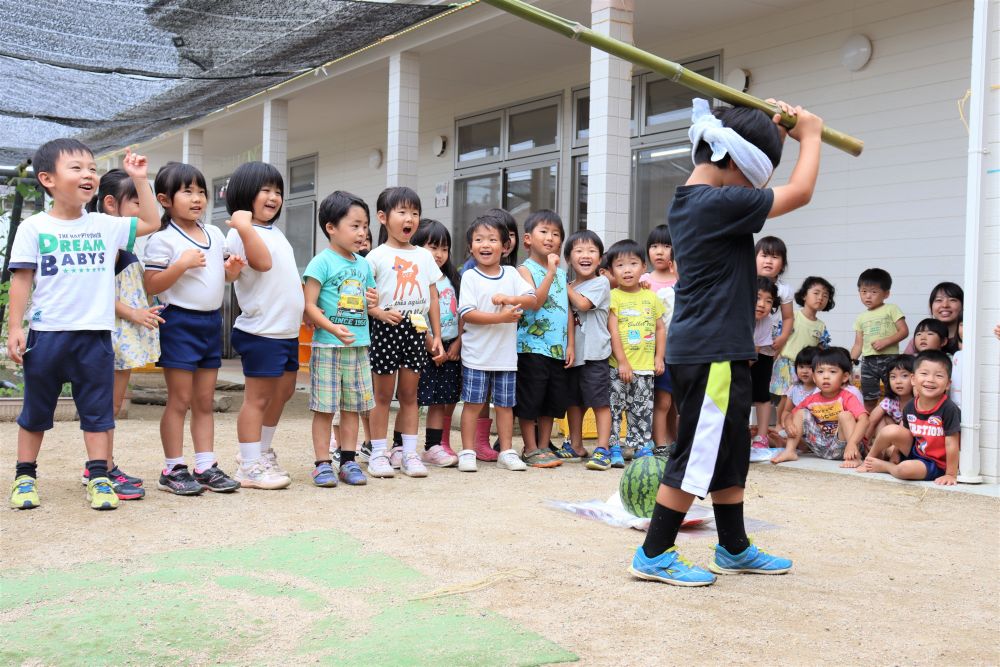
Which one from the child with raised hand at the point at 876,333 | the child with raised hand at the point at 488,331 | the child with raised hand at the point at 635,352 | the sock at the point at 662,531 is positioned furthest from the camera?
the child with raised hand at the point at 876,333

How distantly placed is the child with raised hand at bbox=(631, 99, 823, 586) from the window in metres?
6.37

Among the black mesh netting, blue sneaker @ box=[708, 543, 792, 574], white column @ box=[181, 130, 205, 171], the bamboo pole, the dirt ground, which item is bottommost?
the dirt ground

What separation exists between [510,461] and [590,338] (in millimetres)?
978

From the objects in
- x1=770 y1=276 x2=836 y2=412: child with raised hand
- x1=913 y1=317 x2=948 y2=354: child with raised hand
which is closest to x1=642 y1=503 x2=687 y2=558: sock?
x1=913 y1=317 x2=948 y2=354: child with raised hand

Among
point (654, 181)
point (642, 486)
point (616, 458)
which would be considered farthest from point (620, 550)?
point (654, 181)

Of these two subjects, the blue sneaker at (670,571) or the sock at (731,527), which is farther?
the sock at (731,527)

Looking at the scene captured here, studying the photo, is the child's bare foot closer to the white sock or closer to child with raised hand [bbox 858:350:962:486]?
child with raised hand [bbox 858:350:962:486]

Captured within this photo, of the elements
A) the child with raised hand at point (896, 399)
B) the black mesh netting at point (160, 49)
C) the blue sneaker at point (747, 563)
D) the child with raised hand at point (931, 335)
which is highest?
the black mesh netting at point (160, 49)

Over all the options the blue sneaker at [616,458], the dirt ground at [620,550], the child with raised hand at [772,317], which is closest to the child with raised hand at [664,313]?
the blue sneaker at [616,458]

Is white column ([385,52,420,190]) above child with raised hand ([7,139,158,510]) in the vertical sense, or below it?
above

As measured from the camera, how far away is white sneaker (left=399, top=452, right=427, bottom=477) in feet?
18.0

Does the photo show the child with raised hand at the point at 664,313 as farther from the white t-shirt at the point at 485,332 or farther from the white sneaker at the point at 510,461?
the white t-shirt at the point at 485,332

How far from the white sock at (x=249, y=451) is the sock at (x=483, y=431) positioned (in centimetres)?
174

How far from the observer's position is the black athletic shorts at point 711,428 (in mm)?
3232
